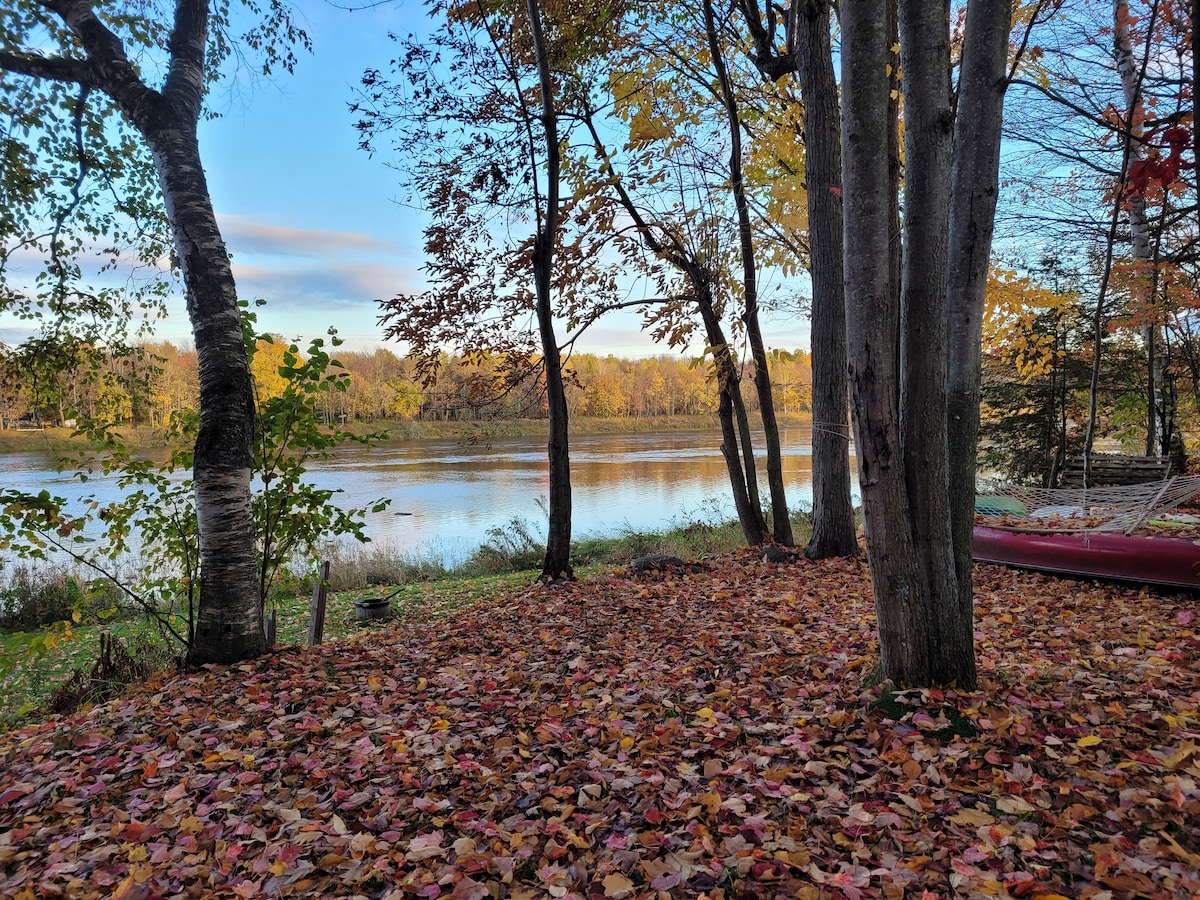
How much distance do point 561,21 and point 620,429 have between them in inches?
1821

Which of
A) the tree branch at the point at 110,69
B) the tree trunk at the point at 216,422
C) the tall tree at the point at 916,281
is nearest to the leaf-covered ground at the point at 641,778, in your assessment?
the tree trunk at the point at 216,422

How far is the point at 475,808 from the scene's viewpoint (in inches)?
89.3

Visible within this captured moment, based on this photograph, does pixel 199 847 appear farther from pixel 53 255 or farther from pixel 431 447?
pixel 431 447

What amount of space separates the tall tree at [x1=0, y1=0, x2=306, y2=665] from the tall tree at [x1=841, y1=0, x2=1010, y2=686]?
12.2 feet

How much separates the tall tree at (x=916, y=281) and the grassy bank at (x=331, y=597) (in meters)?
3.98

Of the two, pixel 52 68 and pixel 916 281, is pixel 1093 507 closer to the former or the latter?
pixel 916 281

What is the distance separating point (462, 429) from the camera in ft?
31.5

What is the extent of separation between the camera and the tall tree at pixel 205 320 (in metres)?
3.87

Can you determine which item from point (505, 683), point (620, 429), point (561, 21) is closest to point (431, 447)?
point (620, 429)

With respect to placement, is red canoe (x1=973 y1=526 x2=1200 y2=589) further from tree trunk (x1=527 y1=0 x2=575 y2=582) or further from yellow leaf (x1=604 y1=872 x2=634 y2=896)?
yellow leaf (x1=604 y1=872 x2=634 y2=896)

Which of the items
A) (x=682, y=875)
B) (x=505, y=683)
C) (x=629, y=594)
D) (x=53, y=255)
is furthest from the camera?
(x=629, y=594)

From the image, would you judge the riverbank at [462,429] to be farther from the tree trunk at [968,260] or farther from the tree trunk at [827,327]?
the tree trunk at [968,260]

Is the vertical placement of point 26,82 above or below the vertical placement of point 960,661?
above

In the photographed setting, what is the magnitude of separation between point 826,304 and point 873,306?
399cm
